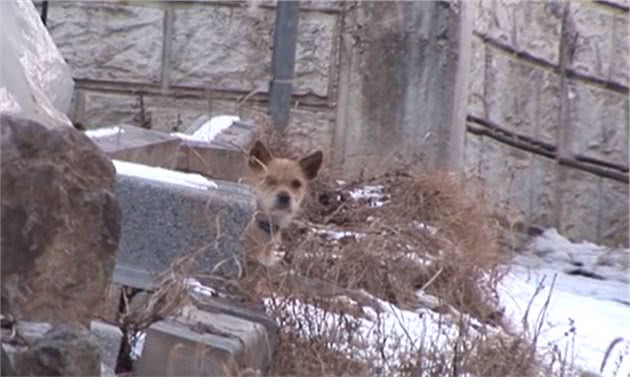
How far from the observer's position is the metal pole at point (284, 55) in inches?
338

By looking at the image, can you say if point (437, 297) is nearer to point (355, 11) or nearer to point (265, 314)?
point (265, 314)

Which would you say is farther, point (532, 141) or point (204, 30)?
point (532, 141)

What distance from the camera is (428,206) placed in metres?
7.41

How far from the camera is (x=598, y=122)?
10.3 meters

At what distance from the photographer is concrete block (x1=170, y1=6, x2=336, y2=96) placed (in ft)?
29.7

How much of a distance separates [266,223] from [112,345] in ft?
6.66

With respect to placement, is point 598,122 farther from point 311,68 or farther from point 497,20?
point 311,68

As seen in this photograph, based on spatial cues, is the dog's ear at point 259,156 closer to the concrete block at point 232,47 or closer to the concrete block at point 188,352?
the concrete block at point 232,47

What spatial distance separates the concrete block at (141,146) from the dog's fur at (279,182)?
40cm

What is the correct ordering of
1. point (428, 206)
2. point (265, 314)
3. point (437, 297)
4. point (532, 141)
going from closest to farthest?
point (265, 314), point (437, 297), point (428, 206), point (532, 141)

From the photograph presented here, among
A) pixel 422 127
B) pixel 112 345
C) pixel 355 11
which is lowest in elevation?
pixel 112 345

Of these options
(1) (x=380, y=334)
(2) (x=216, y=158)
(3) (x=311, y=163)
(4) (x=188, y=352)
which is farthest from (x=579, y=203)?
(4) (x=188, y=352)

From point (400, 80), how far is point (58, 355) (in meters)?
5.42

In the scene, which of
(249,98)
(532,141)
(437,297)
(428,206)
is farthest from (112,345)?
(532,141)
